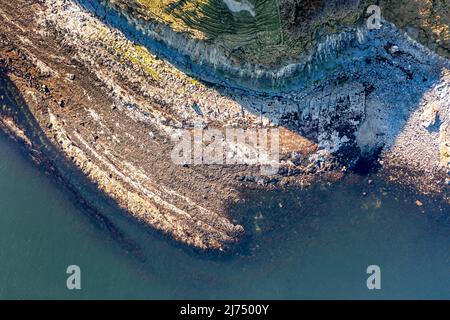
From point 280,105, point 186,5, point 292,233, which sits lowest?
point 292,233

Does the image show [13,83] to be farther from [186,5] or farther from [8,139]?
[186,5]

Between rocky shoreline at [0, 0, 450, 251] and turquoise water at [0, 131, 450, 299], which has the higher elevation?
rocky shoreline at [0, 0, 450, 251]

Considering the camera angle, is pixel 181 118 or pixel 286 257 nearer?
pixel 286 257

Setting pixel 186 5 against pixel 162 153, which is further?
pixel 162 153

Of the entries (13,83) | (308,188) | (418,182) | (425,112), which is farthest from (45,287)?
(425,112)

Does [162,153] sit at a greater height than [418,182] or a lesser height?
greater
